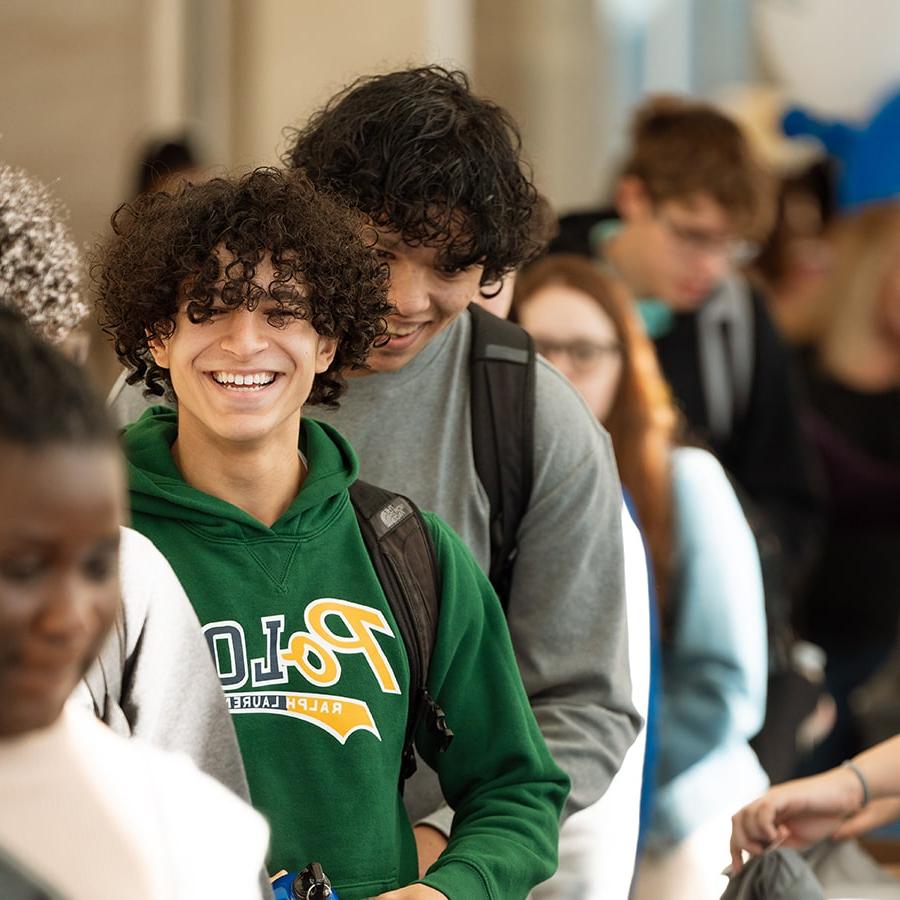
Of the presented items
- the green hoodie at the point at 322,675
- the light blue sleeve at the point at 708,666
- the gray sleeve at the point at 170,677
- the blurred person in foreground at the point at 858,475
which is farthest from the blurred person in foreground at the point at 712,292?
the gray sleeve at the point at 170,677

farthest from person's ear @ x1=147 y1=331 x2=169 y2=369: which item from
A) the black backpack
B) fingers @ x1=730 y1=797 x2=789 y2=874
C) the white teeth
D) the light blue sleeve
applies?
the light blue sleeve

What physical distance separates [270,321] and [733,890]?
3.41ft

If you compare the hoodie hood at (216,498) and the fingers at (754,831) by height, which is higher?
the hoodie hood at (216,498)

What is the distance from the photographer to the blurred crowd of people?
1467mm

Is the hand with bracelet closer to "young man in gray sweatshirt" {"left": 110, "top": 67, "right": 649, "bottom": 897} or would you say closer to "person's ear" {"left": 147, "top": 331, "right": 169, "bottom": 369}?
"young man in gray sweatshirt" {"left": 110, "top": 67, "right": 649, "bottom": 897}

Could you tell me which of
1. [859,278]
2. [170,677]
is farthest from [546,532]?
[859,278]

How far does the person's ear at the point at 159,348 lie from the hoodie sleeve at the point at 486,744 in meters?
0.37

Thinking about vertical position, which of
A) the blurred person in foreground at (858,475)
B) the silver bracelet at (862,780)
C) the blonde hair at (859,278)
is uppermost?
the blonde hair at (859,278)

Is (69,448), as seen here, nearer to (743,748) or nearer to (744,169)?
(743,748)

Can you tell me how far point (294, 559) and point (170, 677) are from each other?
23cm

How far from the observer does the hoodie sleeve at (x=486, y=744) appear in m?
2.15

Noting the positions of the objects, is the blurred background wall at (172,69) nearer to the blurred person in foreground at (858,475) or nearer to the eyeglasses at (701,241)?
the blurred person in foreground at (858,475)

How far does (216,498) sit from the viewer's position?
2051 mm

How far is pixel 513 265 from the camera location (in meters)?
2.53
